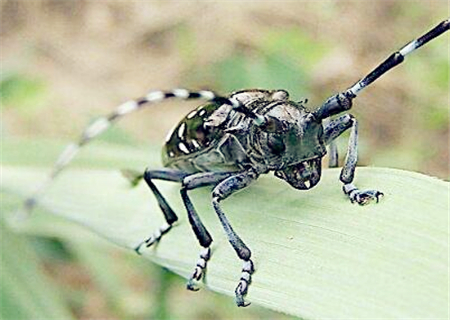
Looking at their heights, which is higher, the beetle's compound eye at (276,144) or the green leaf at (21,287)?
the beetle's compound eye at (276,144)

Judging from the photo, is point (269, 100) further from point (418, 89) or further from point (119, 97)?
point (119, 97)

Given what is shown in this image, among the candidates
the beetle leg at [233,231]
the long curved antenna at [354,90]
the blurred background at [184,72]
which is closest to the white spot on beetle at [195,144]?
the beetle leg at [233,231]

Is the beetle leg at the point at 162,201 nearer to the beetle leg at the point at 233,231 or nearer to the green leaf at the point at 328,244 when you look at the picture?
the green leaf at the point at 328,244

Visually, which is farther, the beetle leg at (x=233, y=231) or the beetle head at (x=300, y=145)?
the beetle head at (x=300, y=145)

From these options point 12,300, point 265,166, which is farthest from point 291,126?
point 12,300

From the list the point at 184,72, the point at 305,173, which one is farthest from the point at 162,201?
the point at 184,72

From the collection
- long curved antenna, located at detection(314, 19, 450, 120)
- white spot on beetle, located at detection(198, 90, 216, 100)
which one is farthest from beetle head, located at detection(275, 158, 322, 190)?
white spot on beetle, located at detection(198, 90, 216, 100)
